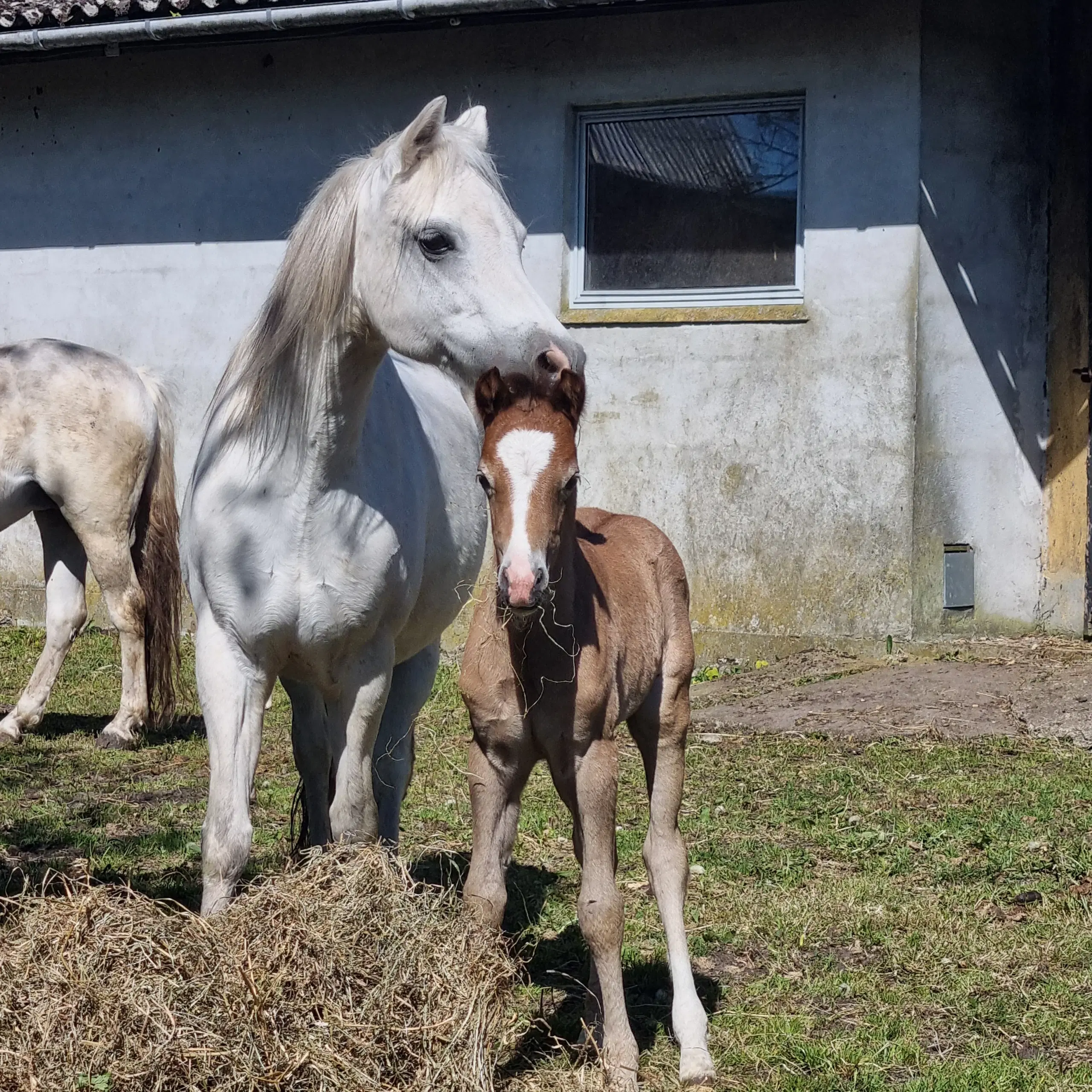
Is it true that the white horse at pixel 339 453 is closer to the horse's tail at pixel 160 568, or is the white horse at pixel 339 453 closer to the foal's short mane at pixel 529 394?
the foal's short mane at pixel 529 394

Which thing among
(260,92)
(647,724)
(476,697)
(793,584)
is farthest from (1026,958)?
(260,92)

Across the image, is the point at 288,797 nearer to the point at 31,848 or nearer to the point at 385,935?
the point at 31,848

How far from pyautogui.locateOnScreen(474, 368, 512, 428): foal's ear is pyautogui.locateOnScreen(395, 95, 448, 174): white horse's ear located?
746 mm

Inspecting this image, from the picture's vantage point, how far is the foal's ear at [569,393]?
3.26 meters

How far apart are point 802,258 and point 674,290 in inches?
33.9

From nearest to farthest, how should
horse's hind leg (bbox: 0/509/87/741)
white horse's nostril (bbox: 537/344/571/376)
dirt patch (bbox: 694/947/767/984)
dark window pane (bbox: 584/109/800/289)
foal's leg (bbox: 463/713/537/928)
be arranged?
white horse's nostril (bbox: 537/344/571/376) → foal's leg (bbox: 463/713/537/928) → dirt patch (bbox: 694/947/767/984) → horse's hind leg (bbox: 0/509/87/741) → dark window pane (bbox: 584/109/800/289)

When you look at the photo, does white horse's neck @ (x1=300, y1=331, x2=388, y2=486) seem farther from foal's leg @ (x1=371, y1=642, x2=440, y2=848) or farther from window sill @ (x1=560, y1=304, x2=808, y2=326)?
window sill @ (x1=560, y1=304, x2=808, y2=326)

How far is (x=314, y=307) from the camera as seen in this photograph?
3.89 m

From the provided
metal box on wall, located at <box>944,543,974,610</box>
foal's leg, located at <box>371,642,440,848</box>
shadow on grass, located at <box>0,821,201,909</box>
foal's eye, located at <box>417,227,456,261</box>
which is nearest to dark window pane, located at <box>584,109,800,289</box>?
metal box on wall, located at <box>944,543,974,610</box>

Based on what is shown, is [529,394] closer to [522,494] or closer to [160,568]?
[522,494]

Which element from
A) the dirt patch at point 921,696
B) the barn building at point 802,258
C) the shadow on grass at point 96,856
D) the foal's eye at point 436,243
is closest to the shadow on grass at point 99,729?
the shadow on grass at point 96,856

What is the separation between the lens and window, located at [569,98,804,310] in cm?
932

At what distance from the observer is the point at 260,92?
1057 cm

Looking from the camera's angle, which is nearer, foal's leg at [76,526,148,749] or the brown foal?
the brown foal
